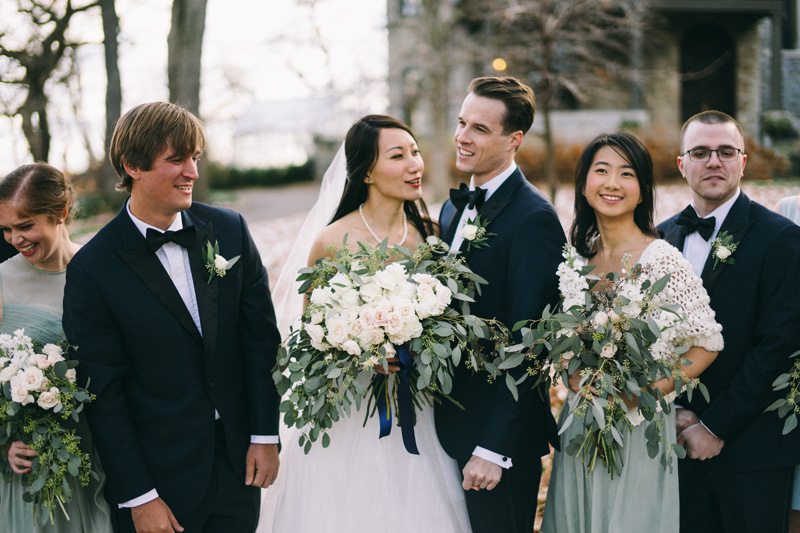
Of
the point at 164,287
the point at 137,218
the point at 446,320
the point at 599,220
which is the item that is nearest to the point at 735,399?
the point at 599,220

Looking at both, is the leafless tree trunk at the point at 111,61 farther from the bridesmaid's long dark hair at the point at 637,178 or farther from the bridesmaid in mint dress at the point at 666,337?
the bridesmaid in mint dress at the point at 666,337

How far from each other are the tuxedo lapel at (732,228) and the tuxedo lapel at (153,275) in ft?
7.43

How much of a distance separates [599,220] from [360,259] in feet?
3.83

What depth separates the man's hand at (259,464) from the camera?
134 inches

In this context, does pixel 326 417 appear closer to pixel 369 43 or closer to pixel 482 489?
pixel 482 489

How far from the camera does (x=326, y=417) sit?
3.18m

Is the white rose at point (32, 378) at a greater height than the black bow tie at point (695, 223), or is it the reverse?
the black bow tie at point (695, 223)

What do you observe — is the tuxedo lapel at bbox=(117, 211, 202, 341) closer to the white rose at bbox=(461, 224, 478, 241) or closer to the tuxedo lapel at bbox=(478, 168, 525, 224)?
the white rose at bbox=(461, 224, 478, 241)

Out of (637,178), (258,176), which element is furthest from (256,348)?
(258,176)

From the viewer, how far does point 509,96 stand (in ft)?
12.1

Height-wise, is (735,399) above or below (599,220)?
below

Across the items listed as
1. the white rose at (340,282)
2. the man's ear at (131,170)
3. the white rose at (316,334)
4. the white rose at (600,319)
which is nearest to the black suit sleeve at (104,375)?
the man's ear at (131,170)

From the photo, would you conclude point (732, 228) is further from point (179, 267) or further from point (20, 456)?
point (20, 456)

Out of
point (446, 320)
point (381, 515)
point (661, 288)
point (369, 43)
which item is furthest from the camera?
point (369, 43)
